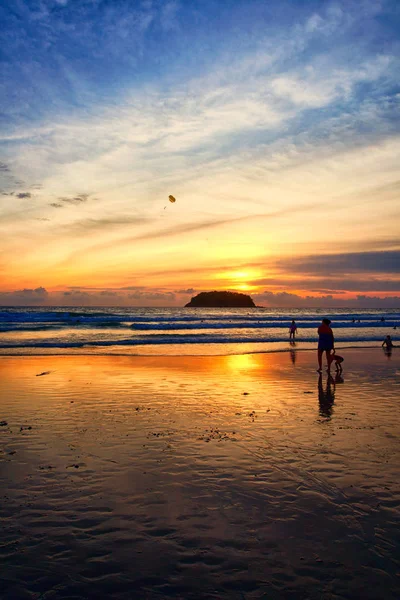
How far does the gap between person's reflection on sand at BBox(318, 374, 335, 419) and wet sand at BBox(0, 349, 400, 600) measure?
0.41 feet

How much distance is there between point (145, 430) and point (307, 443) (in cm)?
348

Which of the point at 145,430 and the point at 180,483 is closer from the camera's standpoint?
the point at 180,483

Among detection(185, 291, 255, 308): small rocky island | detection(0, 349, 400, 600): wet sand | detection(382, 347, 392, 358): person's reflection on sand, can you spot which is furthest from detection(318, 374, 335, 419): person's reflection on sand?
detection(185, 291, 255, 308): small rocky island

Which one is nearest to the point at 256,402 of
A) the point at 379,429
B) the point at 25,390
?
the point at 379,429

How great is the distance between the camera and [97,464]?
24.4 feet

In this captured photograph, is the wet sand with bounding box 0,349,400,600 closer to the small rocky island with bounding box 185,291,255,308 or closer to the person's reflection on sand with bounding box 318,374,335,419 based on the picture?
the person's reflection on sand with bounding box 318,374,335,419

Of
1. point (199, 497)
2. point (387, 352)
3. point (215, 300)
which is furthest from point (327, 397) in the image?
point (215, 300)

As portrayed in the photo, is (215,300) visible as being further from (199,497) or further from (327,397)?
(199,497)

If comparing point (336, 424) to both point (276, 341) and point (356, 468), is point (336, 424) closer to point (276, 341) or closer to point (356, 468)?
point (356, 468)

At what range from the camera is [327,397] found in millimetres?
13219

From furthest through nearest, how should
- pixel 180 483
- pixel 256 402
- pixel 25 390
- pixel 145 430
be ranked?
1. pixel 25 390
2. pixel 256 402
3. pixel 145 430
4. pixel 180 483

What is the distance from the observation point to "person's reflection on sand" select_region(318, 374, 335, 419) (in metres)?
11.2

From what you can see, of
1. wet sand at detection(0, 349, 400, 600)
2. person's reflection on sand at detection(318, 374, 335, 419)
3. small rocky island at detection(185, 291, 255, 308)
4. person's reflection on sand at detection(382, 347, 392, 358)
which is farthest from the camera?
small rocky island at detection(185, 291, 255, 308)

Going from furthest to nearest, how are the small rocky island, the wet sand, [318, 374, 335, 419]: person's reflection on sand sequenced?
the small rocky island → [318, 374, 335, 419]: person's reflection on sand → the wet sand
